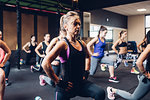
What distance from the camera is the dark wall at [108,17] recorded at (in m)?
9.43

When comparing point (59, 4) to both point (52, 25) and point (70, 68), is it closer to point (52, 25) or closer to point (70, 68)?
point (52, 25)

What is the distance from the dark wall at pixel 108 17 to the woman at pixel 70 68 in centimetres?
804

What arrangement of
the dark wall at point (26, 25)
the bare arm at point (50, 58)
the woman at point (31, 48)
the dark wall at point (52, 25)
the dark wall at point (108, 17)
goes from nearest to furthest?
the bare arm at point (50, 58) → the woman at point (31, 48) → the dark wall at point (26, 25) → the dark wall at point (52, 25) → the dark wall at point (108, 17)

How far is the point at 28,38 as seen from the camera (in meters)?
7.41

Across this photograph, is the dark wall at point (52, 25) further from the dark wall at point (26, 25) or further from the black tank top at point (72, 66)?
the black tank top at point (72, 66)

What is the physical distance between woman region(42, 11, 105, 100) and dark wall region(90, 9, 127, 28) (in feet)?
26.4

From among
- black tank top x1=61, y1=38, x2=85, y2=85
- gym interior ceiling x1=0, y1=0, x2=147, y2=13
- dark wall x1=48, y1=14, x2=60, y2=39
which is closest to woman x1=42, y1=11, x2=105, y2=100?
black tank top x1=61, y1=38, x2=85, y2=85

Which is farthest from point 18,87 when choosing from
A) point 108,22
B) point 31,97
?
point 108,22

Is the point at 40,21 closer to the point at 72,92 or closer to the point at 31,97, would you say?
the point at 31,97

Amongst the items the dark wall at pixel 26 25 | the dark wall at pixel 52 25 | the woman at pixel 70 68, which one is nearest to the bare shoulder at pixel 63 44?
the woman at pixel 70 68

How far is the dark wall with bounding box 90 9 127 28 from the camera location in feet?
30.9

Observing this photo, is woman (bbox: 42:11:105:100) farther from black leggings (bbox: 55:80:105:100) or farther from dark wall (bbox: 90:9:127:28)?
dark wall (bbox: 90:9:127:28)

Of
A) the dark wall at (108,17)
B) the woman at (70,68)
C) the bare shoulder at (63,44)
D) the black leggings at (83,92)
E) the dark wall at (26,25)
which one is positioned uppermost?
the dark wall at (108,17)

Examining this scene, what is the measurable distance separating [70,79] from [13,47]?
20.4ft
